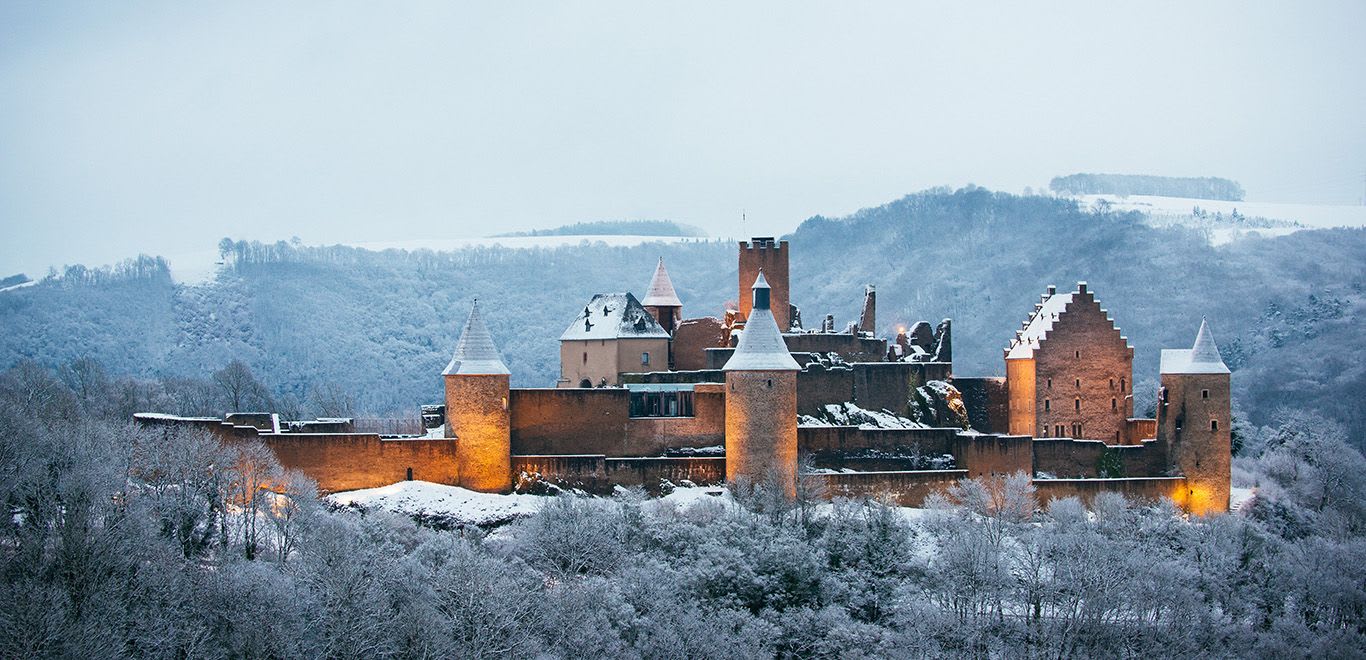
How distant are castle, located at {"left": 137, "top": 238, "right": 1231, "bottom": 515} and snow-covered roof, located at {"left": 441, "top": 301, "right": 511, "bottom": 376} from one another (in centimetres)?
5

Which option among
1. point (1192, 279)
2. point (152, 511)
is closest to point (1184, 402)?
point (152, 511)

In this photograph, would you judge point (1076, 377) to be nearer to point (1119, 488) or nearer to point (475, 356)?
point (1119, 488)

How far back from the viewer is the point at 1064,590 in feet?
170

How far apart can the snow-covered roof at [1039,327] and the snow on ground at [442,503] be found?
17597 millimetres

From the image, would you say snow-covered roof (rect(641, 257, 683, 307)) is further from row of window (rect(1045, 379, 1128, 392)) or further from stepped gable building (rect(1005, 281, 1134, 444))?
row of window (rect(1045, 379, 1128, 392))

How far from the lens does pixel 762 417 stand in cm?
5456

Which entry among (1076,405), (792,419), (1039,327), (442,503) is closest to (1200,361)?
(1076,405)

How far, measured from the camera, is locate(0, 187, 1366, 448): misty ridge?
102688mm

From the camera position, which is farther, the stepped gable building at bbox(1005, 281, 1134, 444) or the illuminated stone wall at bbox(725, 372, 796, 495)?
the stepped gable building at bbox(1005, 281, 1134, 444)

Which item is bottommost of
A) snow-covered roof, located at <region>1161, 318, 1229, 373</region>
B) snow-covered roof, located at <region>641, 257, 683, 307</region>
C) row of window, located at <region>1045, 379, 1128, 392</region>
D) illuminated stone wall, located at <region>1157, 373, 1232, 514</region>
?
illuminated stone wall, located at <region>1157, 373, 1232, 514</region>

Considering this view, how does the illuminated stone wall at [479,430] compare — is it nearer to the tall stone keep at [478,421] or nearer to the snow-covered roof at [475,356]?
the tall stone keep at [478,421]

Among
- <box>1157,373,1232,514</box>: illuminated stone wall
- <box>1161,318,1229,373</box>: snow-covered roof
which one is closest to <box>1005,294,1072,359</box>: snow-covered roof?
<box>1161,318,1229,373</box>: snow-covered roof

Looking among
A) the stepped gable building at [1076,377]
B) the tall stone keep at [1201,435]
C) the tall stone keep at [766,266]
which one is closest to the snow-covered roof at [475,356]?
the tall stone keep at [766,266]

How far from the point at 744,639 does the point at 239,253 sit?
93553mm
